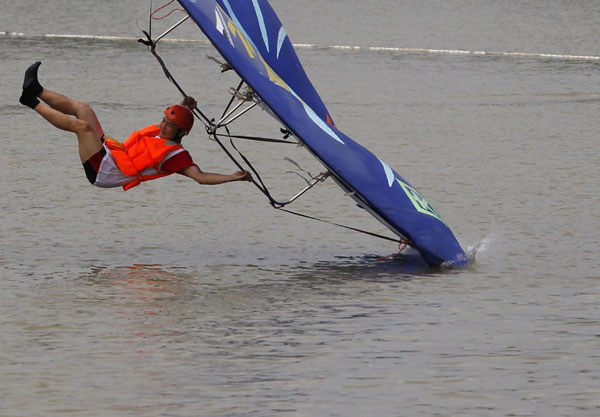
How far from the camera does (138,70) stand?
2344cm

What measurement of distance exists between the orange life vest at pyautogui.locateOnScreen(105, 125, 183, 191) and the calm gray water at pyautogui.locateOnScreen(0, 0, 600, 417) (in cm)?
67

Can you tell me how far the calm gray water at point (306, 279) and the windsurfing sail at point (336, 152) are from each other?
0.25 m

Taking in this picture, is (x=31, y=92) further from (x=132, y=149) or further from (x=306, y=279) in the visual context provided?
(x=306, y=279)

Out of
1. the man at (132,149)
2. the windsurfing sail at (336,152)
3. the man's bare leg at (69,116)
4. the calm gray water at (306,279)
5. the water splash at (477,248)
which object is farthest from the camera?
the water splash at (477,248)

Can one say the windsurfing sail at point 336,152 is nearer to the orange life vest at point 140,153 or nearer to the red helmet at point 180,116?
the red helmet at point 180,116

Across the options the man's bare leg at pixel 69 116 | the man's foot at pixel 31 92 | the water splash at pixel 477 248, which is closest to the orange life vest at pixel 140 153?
the man's bare leg at pixel 69 116

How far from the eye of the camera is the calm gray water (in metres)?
7.07

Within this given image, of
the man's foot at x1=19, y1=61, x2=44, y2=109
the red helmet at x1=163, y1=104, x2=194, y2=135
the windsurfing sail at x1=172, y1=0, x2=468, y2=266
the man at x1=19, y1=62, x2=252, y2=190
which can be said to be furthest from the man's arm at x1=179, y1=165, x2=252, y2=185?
the man's foot at x1=19, y1=61, x2=44, y2=109

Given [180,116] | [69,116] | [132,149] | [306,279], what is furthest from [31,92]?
[306,279]

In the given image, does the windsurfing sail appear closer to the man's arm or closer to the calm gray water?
the calm gray water

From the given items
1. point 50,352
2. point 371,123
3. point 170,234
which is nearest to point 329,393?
point 50,352

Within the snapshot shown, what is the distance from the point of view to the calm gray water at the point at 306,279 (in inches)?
278

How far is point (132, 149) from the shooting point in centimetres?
1006

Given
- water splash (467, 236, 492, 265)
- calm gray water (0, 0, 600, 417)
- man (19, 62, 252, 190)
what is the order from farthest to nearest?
water splash (467, 236, 492, 265), man (19, 62, 252, 190), calm gray water (0, 0, 600, 417)
